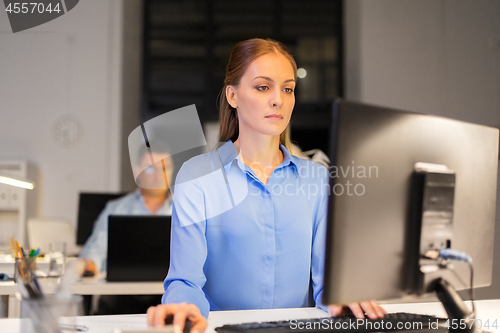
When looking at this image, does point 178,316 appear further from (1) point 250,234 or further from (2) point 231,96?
(2) point 231,96

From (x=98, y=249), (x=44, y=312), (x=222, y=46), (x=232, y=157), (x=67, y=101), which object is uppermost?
(x=222, y=46)

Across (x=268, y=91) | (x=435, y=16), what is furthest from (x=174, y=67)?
(x=268, y=91)

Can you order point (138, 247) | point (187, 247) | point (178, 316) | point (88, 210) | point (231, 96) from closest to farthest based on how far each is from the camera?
point (178, 316)
point (187, 247)
point (231, 96)
point (138, 247)
point (88, 210)

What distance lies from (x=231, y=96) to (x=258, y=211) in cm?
39

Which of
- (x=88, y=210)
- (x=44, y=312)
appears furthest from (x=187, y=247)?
(x=88, y=210)

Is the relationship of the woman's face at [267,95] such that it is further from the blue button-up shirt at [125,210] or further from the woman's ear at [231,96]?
the blue button-up shirt at [125,210]

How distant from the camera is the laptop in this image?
1.87 m

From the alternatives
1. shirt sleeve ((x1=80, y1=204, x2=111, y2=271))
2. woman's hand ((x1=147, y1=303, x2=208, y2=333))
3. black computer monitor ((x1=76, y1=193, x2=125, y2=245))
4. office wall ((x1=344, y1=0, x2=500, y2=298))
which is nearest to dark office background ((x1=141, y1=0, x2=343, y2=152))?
office wall ((x1=344, y1=0, x2=500, y2=298))

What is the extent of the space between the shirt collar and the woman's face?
0.23 ft

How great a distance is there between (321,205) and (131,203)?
207cm

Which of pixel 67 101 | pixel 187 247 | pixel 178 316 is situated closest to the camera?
pixel 178 316

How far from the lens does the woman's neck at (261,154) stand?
126 cm

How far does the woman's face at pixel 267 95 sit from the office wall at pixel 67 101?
13.9 feet

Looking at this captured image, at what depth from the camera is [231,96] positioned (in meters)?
1.34
